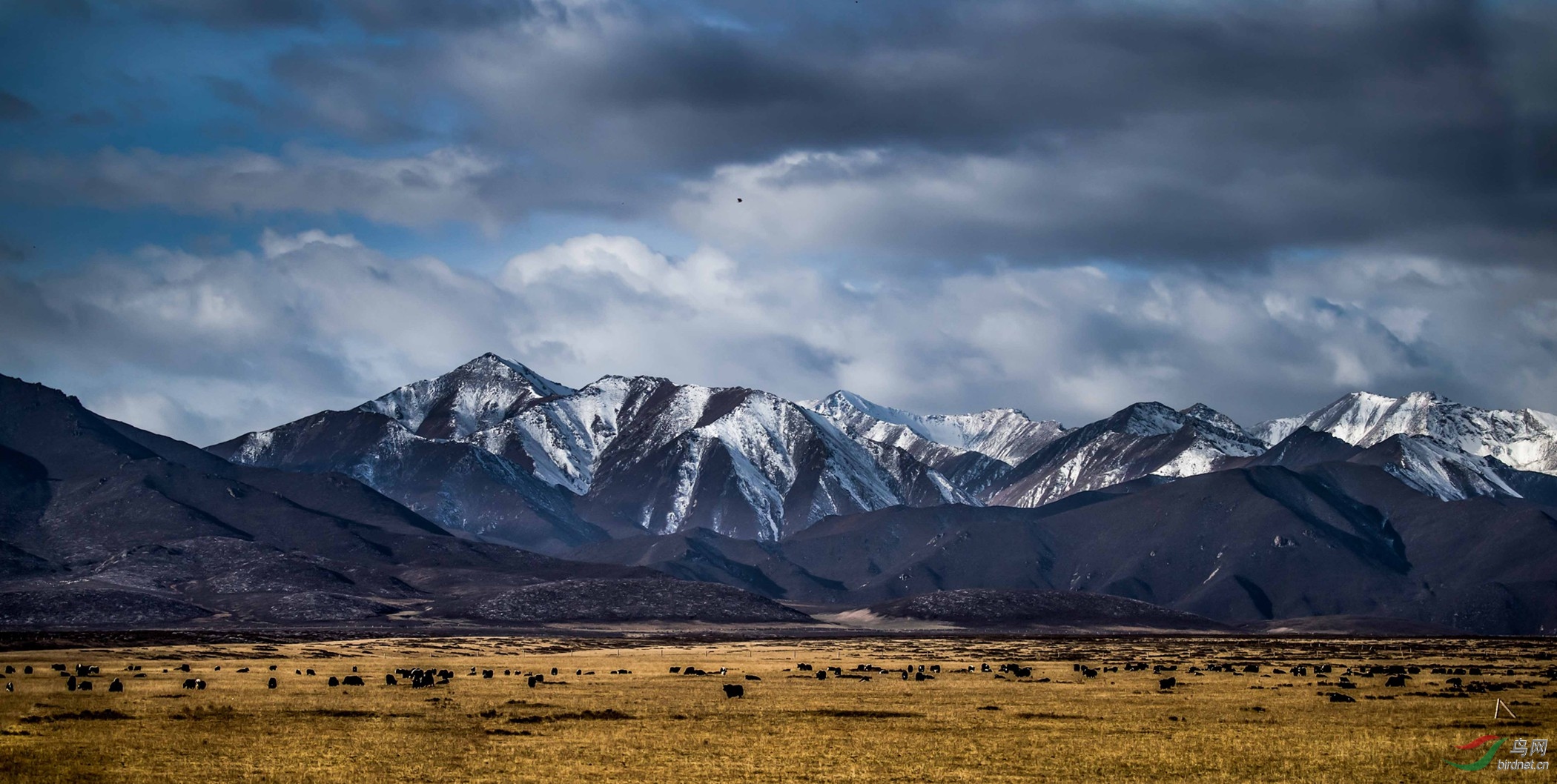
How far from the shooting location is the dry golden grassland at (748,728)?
60.2 meters

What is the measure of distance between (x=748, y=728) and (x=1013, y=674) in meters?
58.1

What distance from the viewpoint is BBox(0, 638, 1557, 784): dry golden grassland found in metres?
60.2

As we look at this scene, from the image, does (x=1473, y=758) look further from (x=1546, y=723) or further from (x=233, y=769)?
(x=233, y=769)

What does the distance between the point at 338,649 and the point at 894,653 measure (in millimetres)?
71285

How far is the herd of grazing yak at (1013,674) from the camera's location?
340 feet

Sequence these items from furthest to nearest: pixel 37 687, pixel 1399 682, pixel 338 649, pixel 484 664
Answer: pixel 338 649 → pixel 484 664 → pixel 1399 682 → pixel 37 687

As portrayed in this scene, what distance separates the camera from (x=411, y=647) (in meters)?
187

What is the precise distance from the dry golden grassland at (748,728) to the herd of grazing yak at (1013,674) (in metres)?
1.39

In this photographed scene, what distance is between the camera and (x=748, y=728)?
7681 centimetres

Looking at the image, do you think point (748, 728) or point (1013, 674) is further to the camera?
point (1013, 674)

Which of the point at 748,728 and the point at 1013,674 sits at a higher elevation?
the point at 748,728

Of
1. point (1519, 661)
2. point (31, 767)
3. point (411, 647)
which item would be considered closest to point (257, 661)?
point (411, 647)

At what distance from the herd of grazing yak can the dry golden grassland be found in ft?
4.58

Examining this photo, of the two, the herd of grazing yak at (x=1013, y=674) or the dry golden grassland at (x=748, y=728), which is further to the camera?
the herd of grazing yak at (x=1013, y=674)
